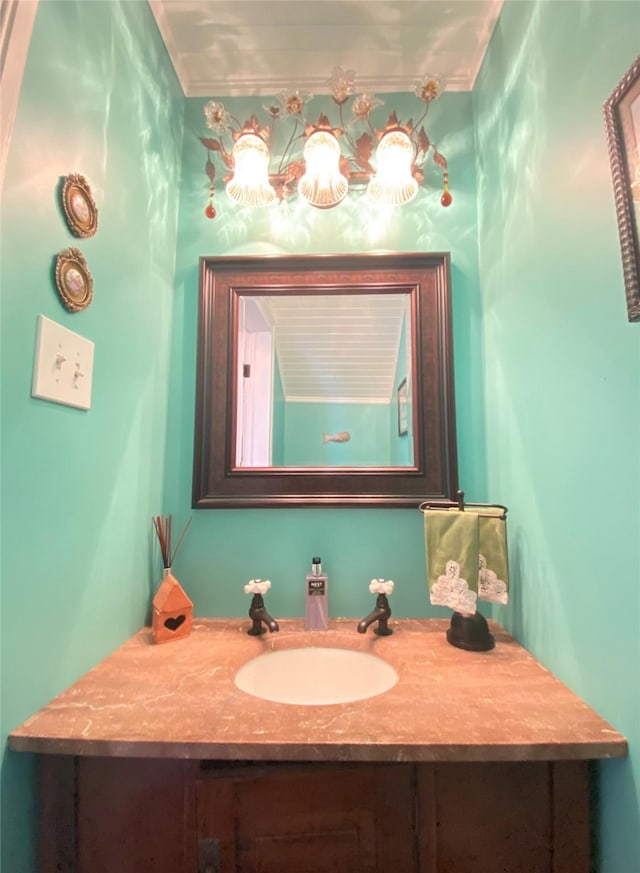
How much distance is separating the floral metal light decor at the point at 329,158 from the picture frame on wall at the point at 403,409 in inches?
21.5

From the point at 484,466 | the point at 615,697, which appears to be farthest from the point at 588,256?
the point at 615,697

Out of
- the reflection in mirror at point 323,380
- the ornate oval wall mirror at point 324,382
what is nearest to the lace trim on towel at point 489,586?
the ornate oval wall mirror at point 324,382

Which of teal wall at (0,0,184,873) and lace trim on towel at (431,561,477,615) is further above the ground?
teal wall at (0,0,184,873)

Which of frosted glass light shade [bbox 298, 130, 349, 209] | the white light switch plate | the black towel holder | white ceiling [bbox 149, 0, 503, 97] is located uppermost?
white ceiling [bbox 149, 0, 503, 97]

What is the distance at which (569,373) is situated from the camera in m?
0.72

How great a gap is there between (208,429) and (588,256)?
0.97 m

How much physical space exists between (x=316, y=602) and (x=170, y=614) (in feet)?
1.21

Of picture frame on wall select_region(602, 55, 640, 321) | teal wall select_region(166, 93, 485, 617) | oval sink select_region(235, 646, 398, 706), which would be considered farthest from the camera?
teal wall select_region(166, 93, 485, 617)

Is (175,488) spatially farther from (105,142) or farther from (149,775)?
(105,142)

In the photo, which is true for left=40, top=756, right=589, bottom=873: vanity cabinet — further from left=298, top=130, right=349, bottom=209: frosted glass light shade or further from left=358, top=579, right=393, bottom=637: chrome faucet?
left=298, top=130, right=349, bottom=209: frosted glass light shade

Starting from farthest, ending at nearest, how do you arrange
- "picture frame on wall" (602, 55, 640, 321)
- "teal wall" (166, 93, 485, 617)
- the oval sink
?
"teal wall" (166, 93, 485, 617), the oval sink, "picture frame on wall" (602, 55, 640, 321)

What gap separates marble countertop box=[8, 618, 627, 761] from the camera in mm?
547

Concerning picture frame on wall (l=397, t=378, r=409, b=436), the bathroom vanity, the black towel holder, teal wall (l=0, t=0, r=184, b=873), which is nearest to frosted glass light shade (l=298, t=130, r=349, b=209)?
teal wall (l=0, t=0, r=184, b=873)

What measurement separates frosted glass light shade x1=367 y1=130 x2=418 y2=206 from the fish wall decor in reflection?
27.5 inches
